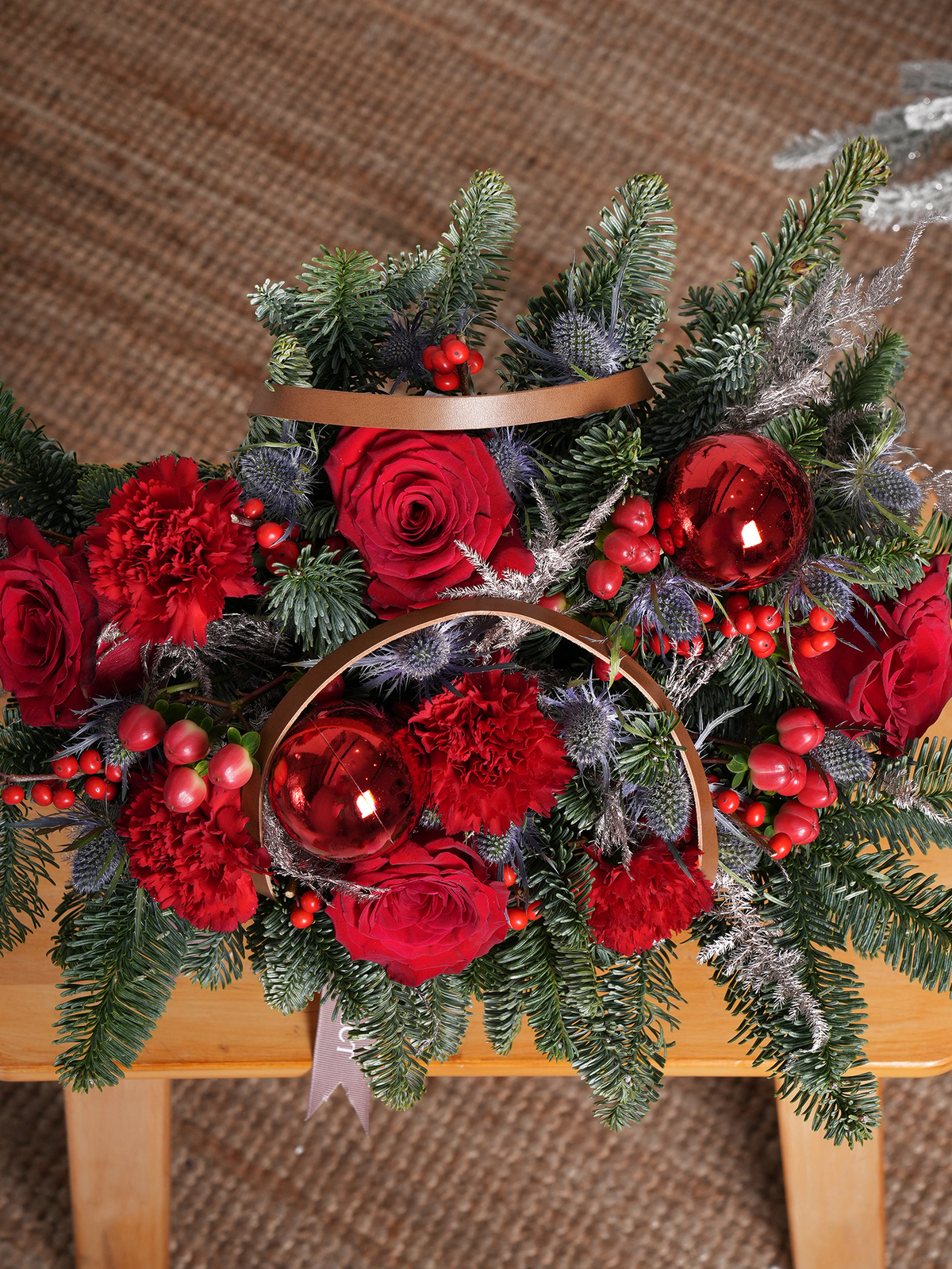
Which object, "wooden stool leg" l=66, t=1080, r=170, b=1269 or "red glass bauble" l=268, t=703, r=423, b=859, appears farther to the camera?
"wooden stool leg" l=66, t=1080, r=170, b=1269

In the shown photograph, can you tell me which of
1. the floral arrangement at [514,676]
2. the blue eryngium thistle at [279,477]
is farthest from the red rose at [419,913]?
the blue eryngium thistle at [279,477]

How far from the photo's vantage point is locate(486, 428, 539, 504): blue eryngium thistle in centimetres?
59

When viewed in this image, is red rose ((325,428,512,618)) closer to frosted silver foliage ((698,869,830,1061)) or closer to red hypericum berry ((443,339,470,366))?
red hypericum berry ((443,339,470,366))

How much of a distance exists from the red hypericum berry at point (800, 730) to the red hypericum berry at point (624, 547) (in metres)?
0.14

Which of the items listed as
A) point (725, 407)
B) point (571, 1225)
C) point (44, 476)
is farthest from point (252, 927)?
point (571, 1225)

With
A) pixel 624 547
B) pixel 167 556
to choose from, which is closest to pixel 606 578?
pixel 624 547

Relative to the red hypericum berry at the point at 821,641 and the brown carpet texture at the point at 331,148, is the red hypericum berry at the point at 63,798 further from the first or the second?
the brown carpet texture at the point at 331,148

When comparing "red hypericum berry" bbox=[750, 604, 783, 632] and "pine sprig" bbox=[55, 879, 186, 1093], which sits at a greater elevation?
"red hypericum berry" bbox=[750, 604, 783, 632]

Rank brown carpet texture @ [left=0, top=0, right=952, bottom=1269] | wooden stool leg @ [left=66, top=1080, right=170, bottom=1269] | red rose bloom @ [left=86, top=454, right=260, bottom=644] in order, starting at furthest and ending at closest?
brown carpet texture @ [left=0, top=0, right=952, bottom=1269]
wooden stool leg @ [left=66, top=1080, right=170, bottom=1269]
red rose bloom @ [left=86, top=454, right=260, bottom=644]

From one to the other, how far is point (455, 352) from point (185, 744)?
0.27 meters

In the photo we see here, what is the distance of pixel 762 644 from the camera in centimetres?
58

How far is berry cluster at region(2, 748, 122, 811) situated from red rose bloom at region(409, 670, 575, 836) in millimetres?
191

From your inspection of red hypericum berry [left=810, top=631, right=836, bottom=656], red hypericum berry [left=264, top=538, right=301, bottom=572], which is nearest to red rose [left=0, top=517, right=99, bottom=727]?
red hypericum berry [left=264, top=538, right=301, bottom=572]

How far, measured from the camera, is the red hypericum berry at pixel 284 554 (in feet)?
1.92
